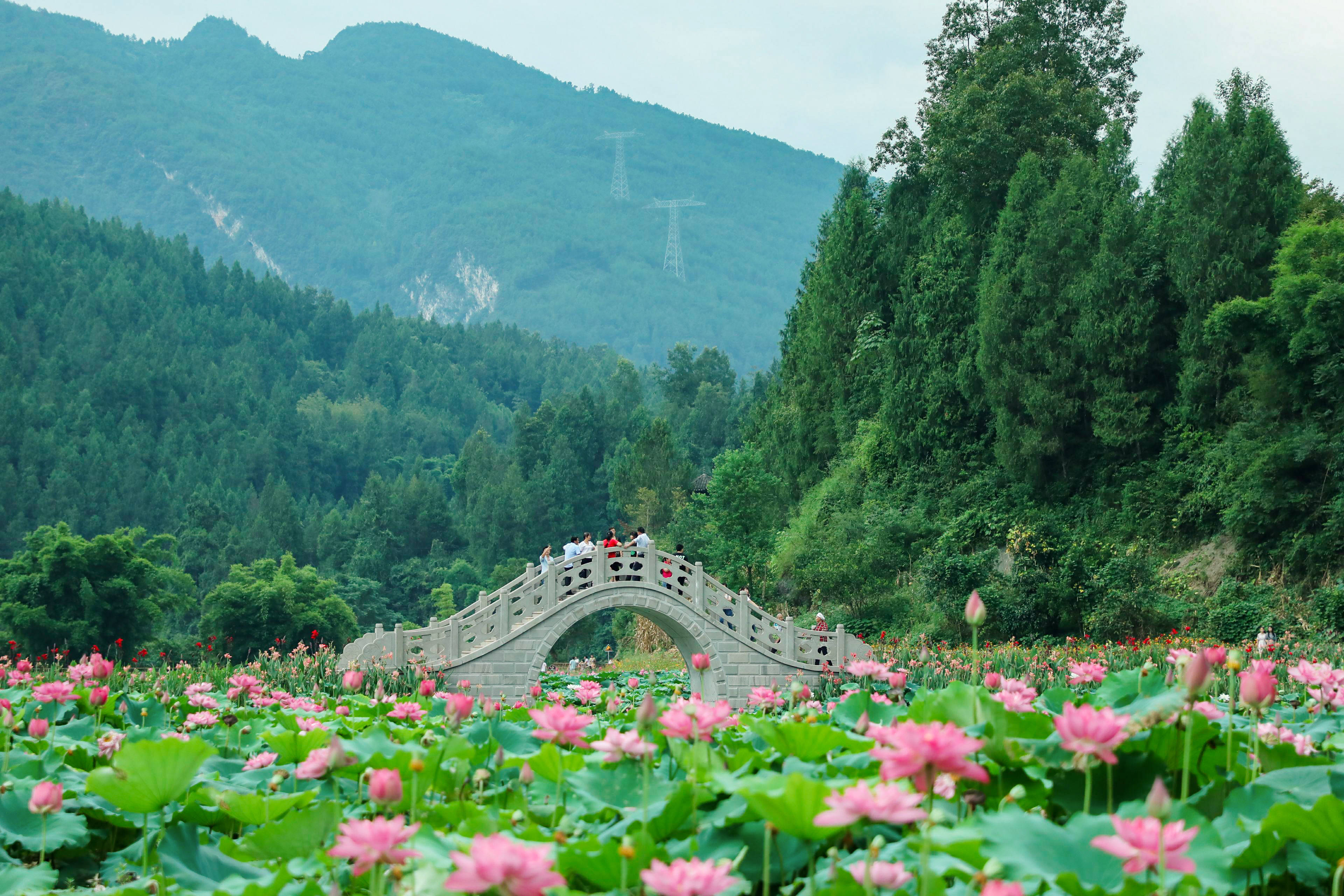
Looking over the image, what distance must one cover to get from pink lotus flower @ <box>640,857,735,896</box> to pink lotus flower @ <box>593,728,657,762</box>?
87 centimetres

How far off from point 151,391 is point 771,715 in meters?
78.5

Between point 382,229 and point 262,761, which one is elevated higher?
point 382,229

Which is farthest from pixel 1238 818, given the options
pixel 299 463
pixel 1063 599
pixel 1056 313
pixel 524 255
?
pixel 524 255

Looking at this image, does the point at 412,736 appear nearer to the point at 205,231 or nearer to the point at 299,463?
the point at 299,463

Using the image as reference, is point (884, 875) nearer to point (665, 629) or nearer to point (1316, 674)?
point (1316, 674)

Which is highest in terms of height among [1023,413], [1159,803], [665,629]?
[1023,413]

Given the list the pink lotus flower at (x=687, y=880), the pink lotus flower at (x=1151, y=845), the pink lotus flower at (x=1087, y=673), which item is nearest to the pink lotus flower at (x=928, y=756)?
the pink lotus flower at (x=1151, y=845)

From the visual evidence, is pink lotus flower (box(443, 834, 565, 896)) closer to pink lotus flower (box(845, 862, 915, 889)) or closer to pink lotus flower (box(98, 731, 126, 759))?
pink lotus flower (box(845, 862, 915, 889))

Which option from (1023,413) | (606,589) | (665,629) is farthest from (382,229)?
(606,589)

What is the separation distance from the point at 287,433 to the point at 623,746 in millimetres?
81604

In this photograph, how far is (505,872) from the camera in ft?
6.99

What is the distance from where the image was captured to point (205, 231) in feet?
569

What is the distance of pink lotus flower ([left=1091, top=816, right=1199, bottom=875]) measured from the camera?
7.39 feet

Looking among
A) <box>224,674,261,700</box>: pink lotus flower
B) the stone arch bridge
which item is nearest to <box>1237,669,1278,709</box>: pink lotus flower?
<box>224,674,261,700</box>: pink lotus flower
